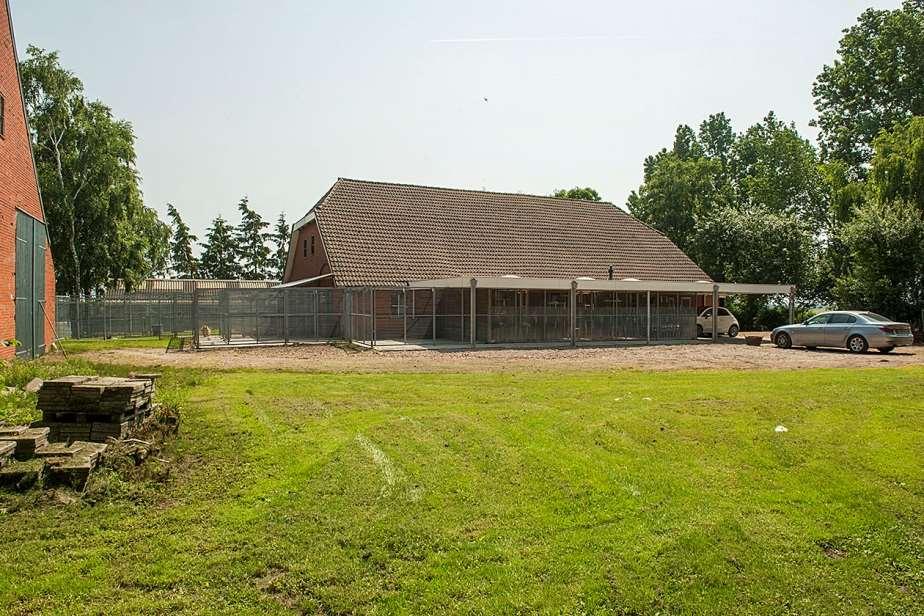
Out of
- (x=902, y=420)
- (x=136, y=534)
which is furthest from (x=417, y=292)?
(x=136, y=534)

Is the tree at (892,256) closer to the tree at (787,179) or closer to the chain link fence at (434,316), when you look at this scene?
the chain link fence at (434,316)

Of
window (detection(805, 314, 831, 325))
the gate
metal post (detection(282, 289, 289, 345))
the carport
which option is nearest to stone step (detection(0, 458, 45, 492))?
the gate

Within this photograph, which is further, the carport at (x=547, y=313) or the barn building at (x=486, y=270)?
the barn building at (x=486, y=270)

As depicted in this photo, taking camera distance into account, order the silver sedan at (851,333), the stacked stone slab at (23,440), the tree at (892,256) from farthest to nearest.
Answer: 1. the tree at (892,256)
2. the silver sedan at (851,333)
3. the stacked stone slab at (23,440)

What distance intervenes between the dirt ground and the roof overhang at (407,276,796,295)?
8.61 feet

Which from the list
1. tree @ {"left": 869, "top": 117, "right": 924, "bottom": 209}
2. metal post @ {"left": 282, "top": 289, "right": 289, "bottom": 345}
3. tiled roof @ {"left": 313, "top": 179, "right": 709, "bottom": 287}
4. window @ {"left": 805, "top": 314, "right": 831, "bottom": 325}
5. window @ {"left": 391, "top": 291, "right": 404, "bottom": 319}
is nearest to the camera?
window @ {"left": 805, "top": 314, "right": 831, "bottom": 325}

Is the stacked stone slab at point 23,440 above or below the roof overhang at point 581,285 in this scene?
below

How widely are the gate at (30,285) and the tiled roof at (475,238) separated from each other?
1067cm

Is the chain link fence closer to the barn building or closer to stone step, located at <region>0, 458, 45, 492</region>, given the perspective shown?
the barn building

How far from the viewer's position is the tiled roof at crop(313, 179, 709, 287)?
1148 inches

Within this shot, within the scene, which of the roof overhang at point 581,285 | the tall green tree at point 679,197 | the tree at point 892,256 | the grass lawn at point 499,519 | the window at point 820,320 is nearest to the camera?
the grass lawn at point 499,519

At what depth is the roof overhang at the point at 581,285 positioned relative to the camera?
23.4m

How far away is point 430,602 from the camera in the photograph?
4.22 m

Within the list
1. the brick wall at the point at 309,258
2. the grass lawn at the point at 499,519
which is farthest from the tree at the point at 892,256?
the brick wall at the point at 309,258
